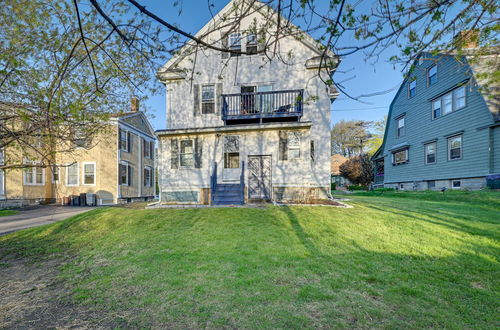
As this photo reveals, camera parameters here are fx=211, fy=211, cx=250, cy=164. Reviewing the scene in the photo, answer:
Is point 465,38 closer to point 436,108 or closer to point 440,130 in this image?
point 440,130

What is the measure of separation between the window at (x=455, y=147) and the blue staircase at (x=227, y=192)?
14.3 metres

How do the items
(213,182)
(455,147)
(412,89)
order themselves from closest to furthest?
(213,182) → (455,147) → (412,89)

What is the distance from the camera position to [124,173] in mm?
17422

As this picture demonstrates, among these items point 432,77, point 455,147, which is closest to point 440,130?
point 455,147

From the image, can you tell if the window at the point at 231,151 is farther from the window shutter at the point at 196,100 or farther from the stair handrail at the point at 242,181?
the window shutter at the point at 196,100

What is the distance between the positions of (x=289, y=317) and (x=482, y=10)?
16.5 ft

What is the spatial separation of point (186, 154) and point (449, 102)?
17.8m

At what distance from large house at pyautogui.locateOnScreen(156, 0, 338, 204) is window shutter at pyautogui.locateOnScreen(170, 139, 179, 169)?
0.05 m

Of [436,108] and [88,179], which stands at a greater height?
[436,108]

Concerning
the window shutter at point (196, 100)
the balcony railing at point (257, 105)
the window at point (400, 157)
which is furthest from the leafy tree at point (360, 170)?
the window shutter at point (196, 100)

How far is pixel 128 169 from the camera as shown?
17953 millimetres

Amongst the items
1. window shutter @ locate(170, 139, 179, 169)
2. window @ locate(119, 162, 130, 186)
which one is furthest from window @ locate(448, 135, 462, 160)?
window @ locate(119, 162, 130, 186)

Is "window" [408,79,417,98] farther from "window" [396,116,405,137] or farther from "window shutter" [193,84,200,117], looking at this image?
"window shutter" [193,84,200,117]

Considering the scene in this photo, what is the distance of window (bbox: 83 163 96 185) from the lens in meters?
16.3
